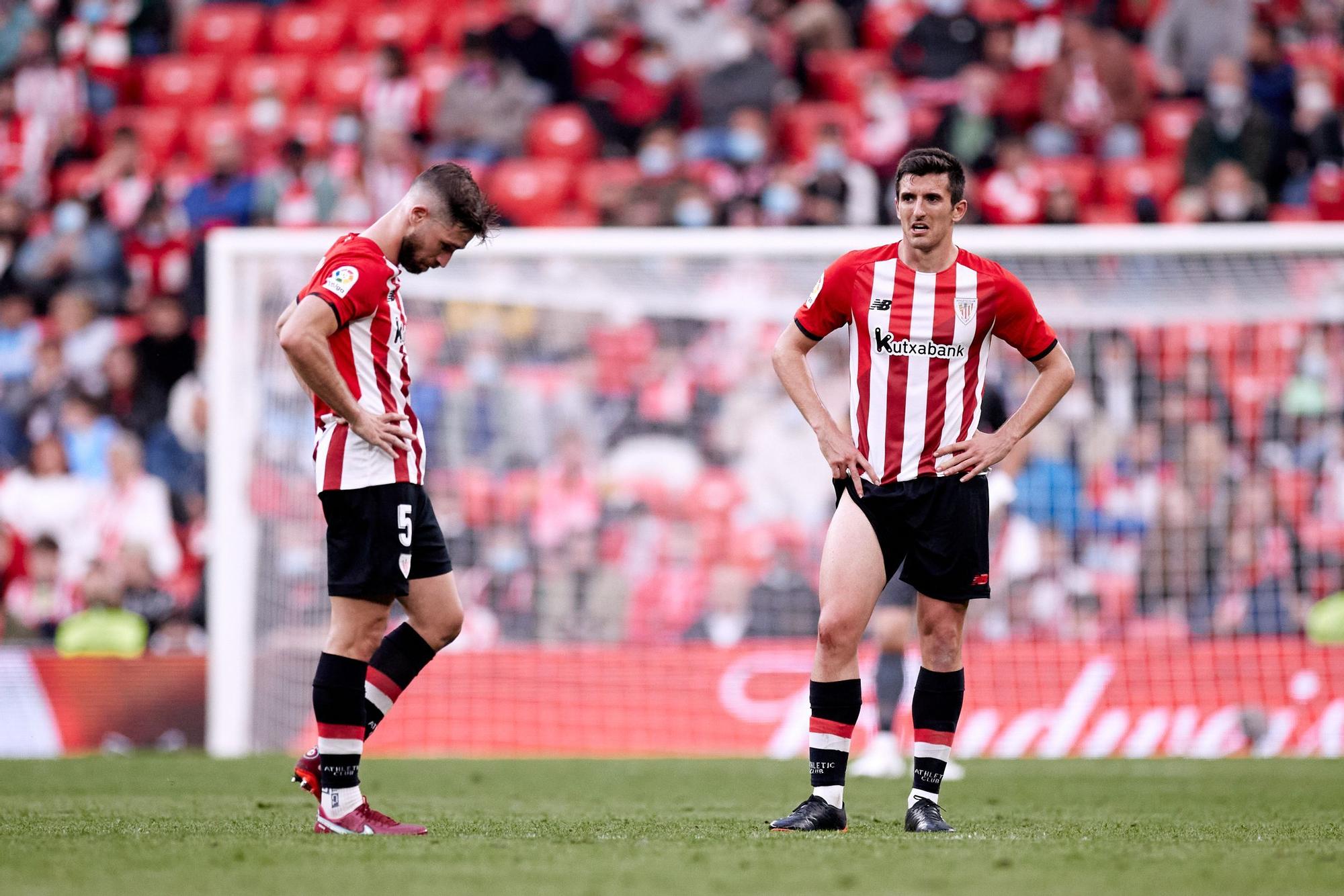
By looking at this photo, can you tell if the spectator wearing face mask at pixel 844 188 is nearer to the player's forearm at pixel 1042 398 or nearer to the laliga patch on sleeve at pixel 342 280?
the player's forearm at pixel 1042 398

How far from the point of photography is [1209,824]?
621 centimetres

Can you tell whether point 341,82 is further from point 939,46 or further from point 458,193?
point 458,193

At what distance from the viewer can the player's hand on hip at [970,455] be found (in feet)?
18.7

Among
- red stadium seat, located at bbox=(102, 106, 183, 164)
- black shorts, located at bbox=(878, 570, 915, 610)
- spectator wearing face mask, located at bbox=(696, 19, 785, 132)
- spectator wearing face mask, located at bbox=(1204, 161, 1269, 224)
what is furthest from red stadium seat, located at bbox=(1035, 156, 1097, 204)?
red stadium seat, located at bbox=(102, 106, 183, 164)

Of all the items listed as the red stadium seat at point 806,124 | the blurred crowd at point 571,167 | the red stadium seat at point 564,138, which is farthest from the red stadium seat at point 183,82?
the red stadium seat at point 806,124

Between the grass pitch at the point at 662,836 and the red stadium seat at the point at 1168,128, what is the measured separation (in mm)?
7817

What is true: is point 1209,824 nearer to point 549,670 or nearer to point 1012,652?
point 1012,652

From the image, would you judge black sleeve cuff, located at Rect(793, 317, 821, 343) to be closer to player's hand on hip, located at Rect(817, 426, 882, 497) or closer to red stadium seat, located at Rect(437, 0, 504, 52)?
player's hand on hip, located at Rect(817, 426, 882, 497)

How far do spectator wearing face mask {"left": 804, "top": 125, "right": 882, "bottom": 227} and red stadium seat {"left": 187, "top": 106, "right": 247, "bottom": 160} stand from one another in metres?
6.07

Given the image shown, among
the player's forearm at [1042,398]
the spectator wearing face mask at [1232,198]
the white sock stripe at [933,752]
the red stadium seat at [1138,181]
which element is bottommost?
the white sock stripe at [933,752]

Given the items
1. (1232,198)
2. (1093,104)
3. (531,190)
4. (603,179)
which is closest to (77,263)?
(531,190)

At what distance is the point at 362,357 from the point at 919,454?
1.85 m

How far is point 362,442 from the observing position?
18.5 ft

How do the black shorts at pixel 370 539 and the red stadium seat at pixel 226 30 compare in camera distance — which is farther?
the red stadium seat at pixel 226 30
